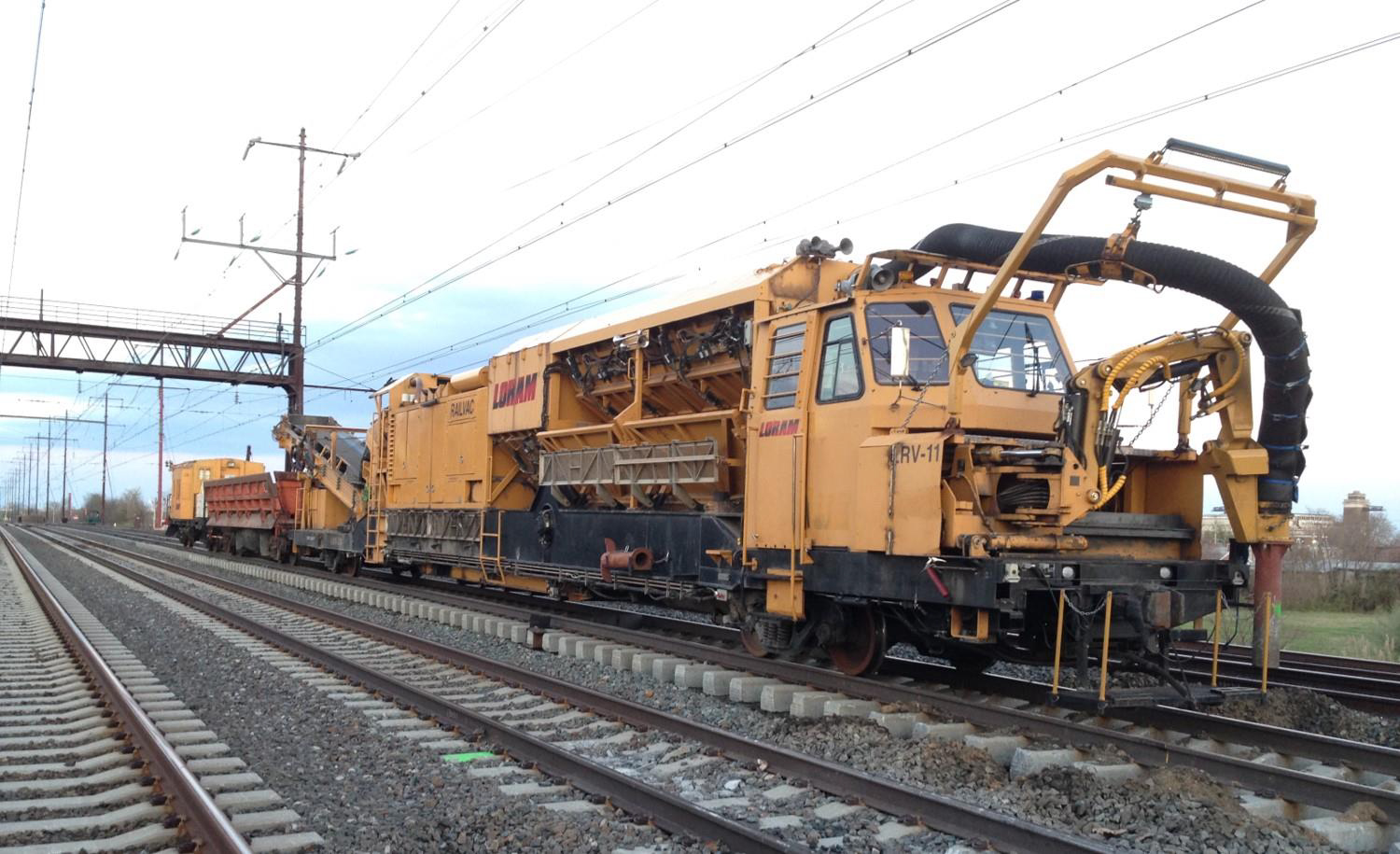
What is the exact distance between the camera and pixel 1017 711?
7492mm

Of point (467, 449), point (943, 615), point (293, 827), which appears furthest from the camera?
point (467, 449)

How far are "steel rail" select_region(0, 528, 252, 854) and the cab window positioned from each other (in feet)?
17.4

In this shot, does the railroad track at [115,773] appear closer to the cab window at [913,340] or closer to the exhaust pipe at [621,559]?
the exhaust pipe at [621,559]

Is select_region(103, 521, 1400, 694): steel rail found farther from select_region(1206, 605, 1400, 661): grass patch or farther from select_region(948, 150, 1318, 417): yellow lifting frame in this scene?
select_region(948, 150, 1318, 417): yellow lifting frame

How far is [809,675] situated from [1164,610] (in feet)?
9.70

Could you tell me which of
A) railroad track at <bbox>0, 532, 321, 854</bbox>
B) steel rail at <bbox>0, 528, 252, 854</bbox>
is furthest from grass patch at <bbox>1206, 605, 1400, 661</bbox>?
steel rail at <bbox>0, 528, 252, 854</bbox>

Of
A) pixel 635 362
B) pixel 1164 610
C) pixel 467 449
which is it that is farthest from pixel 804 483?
pixel 467 449

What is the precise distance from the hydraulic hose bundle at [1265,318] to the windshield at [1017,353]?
799 millimetres

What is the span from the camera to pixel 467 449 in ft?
51.5

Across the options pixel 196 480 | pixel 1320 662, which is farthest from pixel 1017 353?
pixel 196 480

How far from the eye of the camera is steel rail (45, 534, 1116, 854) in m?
5.04

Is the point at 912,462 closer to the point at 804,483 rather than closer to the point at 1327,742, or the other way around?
the point at 804,483

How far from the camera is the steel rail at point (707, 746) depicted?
5.04m

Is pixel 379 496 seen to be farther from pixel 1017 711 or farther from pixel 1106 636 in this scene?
pixel 1106 636
